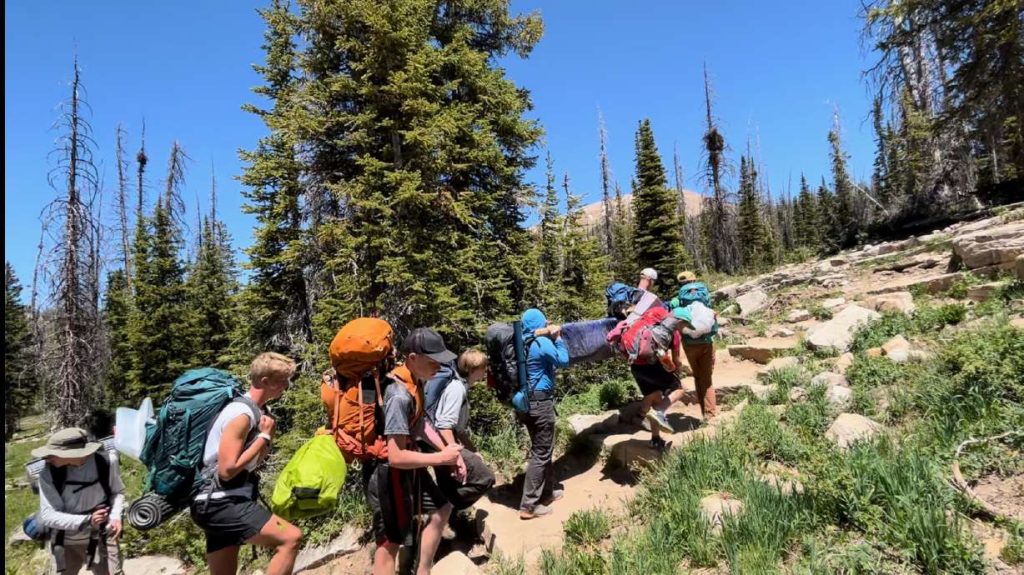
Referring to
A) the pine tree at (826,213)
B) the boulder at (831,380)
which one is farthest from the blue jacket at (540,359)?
the pine tree at (826,213)

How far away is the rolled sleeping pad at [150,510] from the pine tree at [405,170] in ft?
16.1

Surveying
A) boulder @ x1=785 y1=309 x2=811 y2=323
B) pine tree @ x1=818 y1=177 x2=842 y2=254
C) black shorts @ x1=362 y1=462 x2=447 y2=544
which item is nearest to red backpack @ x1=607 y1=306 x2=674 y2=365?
black shorts @ x1=362 y1=462 x2=447 y2=544

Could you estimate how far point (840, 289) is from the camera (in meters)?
12.9

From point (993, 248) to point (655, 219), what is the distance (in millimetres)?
16330

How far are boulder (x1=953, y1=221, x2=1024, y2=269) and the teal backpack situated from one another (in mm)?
11352

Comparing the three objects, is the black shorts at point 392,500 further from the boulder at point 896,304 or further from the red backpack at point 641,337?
the boulder at point 896,304

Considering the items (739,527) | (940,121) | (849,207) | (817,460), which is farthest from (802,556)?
(849,207)

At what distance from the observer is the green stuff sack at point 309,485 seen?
337 cm

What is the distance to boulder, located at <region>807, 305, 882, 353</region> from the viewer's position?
7.83 m

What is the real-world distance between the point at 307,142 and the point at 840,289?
43.0 feet

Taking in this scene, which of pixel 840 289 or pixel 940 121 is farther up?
pixel 940 121

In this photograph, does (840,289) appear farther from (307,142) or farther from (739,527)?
(307,142)

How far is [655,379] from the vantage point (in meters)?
5.54

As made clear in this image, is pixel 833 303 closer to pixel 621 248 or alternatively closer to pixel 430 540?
pixel 430 540
